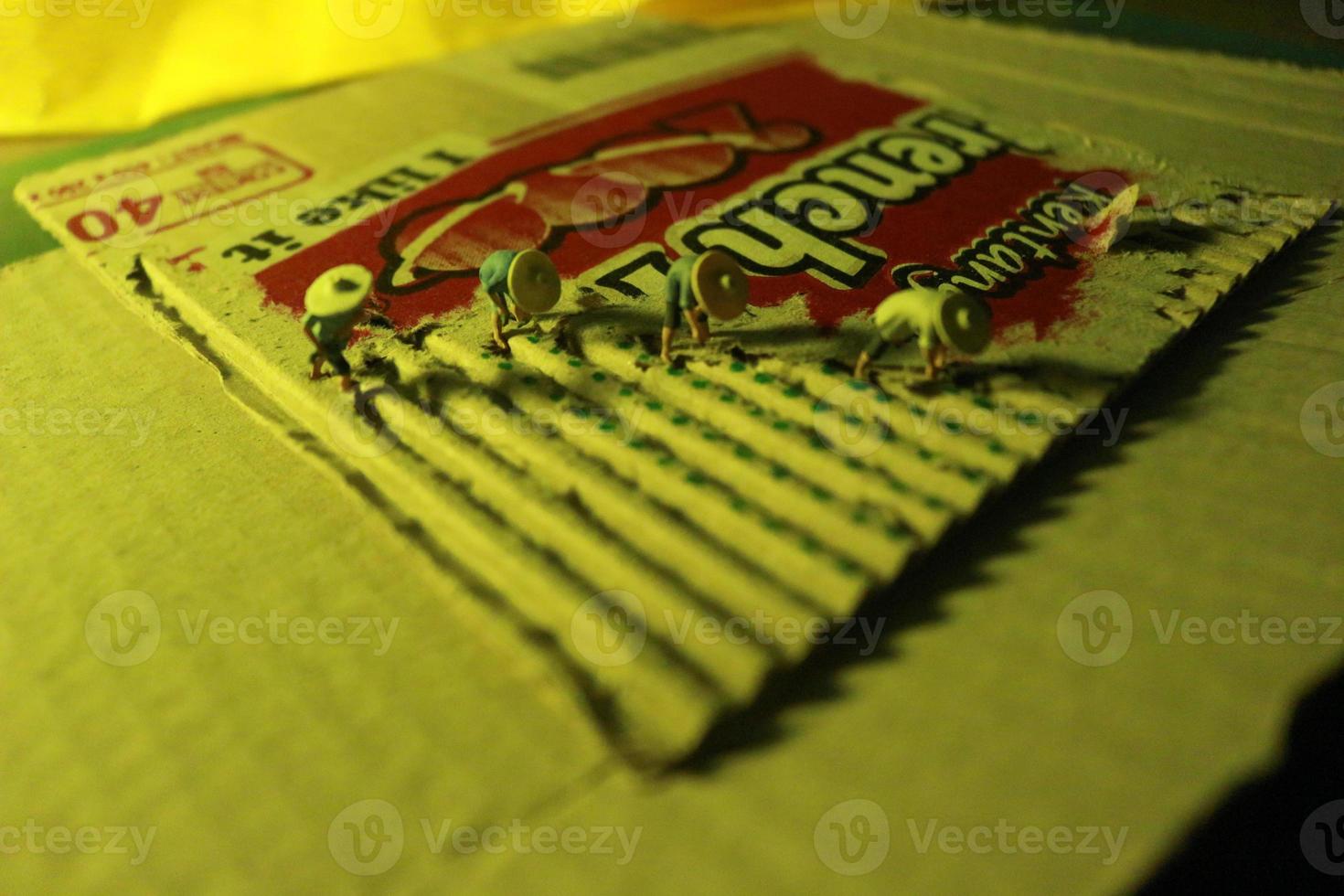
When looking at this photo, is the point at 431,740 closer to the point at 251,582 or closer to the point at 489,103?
the point at 251,582

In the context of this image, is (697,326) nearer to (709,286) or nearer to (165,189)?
(709,286)

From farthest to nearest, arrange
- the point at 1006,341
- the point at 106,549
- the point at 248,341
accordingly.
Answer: the point at 248,341
the point at 1006,341
the point at 106,549

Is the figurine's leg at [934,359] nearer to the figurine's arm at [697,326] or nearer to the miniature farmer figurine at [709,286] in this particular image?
the miniature farmer figurine at [709,286]

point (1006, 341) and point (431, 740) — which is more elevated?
point (1006, 341)

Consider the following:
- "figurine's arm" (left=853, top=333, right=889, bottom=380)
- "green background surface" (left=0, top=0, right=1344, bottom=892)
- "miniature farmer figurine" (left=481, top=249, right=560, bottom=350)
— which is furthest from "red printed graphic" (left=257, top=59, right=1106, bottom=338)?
"green background surface" (left=0, top=0, right=1344, bottom=892)

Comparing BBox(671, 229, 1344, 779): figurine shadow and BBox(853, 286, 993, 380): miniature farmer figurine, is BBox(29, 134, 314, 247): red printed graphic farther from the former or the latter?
BBox(671, 229, 1344, 779): figurine shadow

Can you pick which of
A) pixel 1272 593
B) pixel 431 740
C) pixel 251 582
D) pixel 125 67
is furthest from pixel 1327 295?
pixel 125 67

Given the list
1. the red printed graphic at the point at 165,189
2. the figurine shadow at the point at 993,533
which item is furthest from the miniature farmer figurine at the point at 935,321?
the red printed graphic at the point at 165,189
